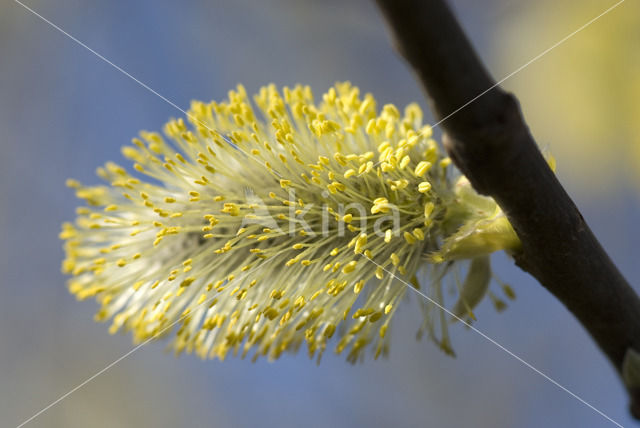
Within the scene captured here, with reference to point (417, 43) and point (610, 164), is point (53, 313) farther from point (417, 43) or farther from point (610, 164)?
point (417, 43)

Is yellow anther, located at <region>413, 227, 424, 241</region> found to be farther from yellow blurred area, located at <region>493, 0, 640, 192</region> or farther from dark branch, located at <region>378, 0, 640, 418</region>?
yellow blurred area, located at <region>493, 0, 640, 192</region>

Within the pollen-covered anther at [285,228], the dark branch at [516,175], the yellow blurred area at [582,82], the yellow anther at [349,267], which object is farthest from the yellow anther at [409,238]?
the yellow blurred area at [582,82]

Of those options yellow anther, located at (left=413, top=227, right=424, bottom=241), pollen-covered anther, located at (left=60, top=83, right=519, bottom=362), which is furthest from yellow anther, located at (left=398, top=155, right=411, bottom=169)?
yellow anther, located at (left=413, top=227, right=424, bottom=241)

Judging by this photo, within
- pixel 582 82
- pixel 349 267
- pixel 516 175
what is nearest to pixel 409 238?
pixel 349 267

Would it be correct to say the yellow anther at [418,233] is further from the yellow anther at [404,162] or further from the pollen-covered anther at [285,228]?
the yellow anther at [404,162]

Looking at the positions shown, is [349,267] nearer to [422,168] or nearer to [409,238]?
[409,238]

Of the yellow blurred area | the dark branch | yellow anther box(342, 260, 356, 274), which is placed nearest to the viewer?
the dark branch
